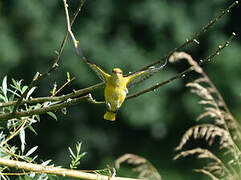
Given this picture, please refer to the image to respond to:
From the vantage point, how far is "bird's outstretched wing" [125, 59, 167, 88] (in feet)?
4.82

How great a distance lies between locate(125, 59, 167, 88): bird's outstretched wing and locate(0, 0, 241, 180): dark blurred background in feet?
24.2

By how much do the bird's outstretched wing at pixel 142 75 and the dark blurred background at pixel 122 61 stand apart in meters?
7.38

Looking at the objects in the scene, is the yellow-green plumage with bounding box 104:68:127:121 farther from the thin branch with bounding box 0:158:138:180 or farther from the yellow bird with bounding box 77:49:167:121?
the thin branch with bounding box 0:158:138:180

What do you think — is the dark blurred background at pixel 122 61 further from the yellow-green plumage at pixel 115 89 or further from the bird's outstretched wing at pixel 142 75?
the bird's outstretched wing at pixel 142 75

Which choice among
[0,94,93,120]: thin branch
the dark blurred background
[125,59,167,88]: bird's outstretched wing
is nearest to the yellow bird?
[125,59,167,88]: bird's outstretched wing

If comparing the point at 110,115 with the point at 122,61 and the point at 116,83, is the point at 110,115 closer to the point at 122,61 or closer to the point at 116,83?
the point at 116,83

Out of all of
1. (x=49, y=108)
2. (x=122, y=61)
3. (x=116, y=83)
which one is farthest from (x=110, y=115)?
(x=122, y=61)

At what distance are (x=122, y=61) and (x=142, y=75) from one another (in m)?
7.72

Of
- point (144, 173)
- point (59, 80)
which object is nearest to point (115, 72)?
point (144, 173)

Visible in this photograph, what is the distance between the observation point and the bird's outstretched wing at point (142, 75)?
4.82ft

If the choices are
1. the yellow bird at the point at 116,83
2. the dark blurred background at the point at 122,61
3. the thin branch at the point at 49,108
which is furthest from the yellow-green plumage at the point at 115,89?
the dark blurred background at the point at 122,61

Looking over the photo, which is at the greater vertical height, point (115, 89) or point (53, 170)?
point (115, 89)

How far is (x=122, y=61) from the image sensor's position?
9.25 meters

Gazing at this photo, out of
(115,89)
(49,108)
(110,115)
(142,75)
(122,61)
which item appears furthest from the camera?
(122,61)
